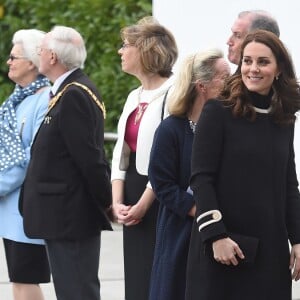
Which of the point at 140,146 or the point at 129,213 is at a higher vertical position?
the point at 140,146

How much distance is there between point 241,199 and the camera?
4410 millimetres

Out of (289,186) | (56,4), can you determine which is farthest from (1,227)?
(56,4)

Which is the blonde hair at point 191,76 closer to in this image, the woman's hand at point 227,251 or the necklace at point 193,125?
the necklace at point 193,125

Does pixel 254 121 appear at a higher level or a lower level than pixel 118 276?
higher

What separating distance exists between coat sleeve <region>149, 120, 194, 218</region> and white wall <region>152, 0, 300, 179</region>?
2.47 m

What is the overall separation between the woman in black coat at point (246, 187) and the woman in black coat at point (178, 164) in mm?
341

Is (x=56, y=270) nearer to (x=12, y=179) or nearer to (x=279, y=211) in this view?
(x=12, y=179)

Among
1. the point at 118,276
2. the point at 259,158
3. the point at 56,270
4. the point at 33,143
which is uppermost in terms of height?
the point at 259,158

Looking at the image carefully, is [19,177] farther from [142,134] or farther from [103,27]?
[103,27]

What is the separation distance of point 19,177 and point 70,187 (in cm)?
57

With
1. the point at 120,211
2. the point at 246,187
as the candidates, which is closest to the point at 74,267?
the point at 120,211

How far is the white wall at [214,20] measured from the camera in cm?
729

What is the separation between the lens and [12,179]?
19.8 feet

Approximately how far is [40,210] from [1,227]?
1.91ft
